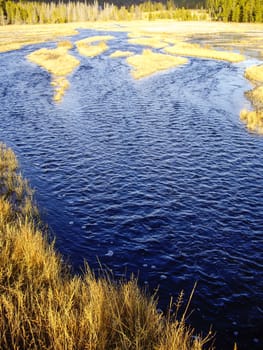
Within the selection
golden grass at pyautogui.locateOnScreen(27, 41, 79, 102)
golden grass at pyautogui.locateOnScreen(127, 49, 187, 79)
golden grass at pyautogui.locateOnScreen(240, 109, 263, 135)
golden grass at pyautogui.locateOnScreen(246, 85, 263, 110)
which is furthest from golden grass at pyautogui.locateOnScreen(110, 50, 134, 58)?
golden grass at pyautogui.locateOnScreen(240, 109, 263, 135)

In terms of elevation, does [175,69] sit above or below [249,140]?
above

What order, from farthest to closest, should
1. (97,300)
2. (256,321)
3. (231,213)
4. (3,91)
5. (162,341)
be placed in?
(3,91)
(231,213)
(256,321)
(97,300)
(162,341)

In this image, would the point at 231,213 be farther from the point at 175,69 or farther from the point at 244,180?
the point at 175,69

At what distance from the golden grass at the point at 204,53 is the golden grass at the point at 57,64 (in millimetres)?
25247

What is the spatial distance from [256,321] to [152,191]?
10.7 metres

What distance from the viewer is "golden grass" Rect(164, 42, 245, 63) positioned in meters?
70.9

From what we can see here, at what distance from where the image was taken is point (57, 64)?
64.9 meters

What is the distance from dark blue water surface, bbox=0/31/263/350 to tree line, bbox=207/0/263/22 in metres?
134

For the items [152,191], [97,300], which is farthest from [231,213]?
[97,300]

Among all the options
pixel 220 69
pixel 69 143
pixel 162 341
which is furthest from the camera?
pixel 220 69

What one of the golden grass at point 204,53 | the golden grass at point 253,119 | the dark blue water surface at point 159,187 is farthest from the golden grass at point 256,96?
the golden grass at point 204,53

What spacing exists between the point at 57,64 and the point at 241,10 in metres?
132

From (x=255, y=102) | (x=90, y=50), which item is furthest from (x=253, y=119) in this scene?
(x=90, y=50)

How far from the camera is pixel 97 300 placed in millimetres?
9484
